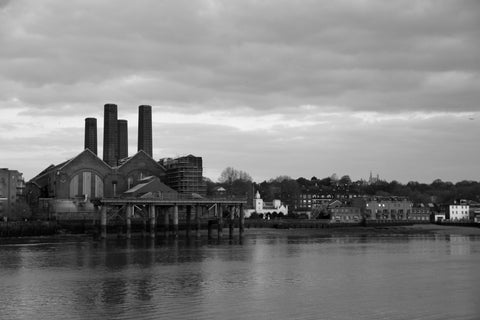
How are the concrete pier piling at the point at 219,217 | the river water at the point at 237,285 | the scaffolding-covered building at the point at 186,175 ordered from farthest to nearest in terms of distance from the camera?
1. the scaffolding-covered building at the point at 186,175
2. the concrete pier piling at the point at 219,217
3. the river water at the point at 237,285

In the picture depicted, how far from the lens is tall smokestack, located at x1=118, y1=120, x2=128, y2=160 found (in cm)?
14211

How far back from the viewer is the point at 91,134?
447 ft

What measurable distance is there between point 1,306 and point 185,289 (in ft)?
31.5

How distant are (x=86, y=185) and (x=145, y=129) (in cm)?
2027

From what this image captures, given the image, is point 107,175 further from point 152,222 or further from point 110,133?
point 152,222

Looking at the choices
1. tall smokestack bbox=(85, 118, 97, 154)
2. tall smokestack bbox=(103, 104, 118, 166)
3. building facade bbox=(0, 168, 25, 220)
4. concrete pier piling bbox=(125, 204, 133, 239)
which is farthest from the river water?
tall smokestack bbox=(85, 118, 97, 154)

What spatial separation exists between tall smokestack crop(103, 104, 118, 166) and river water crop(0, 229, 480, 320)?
72.7 metres

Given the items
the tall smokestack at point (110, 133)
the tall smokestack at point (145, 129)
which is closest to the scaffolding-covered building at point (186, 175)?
the tall smokestack at point (145, 129)

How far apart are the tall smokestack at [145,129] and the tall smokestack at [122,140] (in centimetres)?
733

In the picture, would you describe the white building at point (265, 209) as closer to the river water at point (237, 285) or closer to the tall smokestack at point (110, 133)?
the tall smokestack at point (110, 133)

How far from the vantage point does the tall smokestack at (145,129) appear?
13462cm

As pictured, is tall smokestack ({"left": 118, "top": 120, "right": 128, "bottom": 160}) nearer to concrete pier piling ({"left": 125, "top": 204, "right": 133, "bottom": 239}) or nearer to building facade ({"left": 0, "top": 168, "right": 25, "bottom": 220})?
building facade ({"left": 0, "top": 168, "right": 25, "bottom": 220})

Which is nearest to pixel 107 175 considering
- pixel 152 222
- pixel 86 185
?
pixel 86 185

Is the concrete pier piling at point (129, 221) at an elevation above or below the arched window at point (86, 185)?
below
